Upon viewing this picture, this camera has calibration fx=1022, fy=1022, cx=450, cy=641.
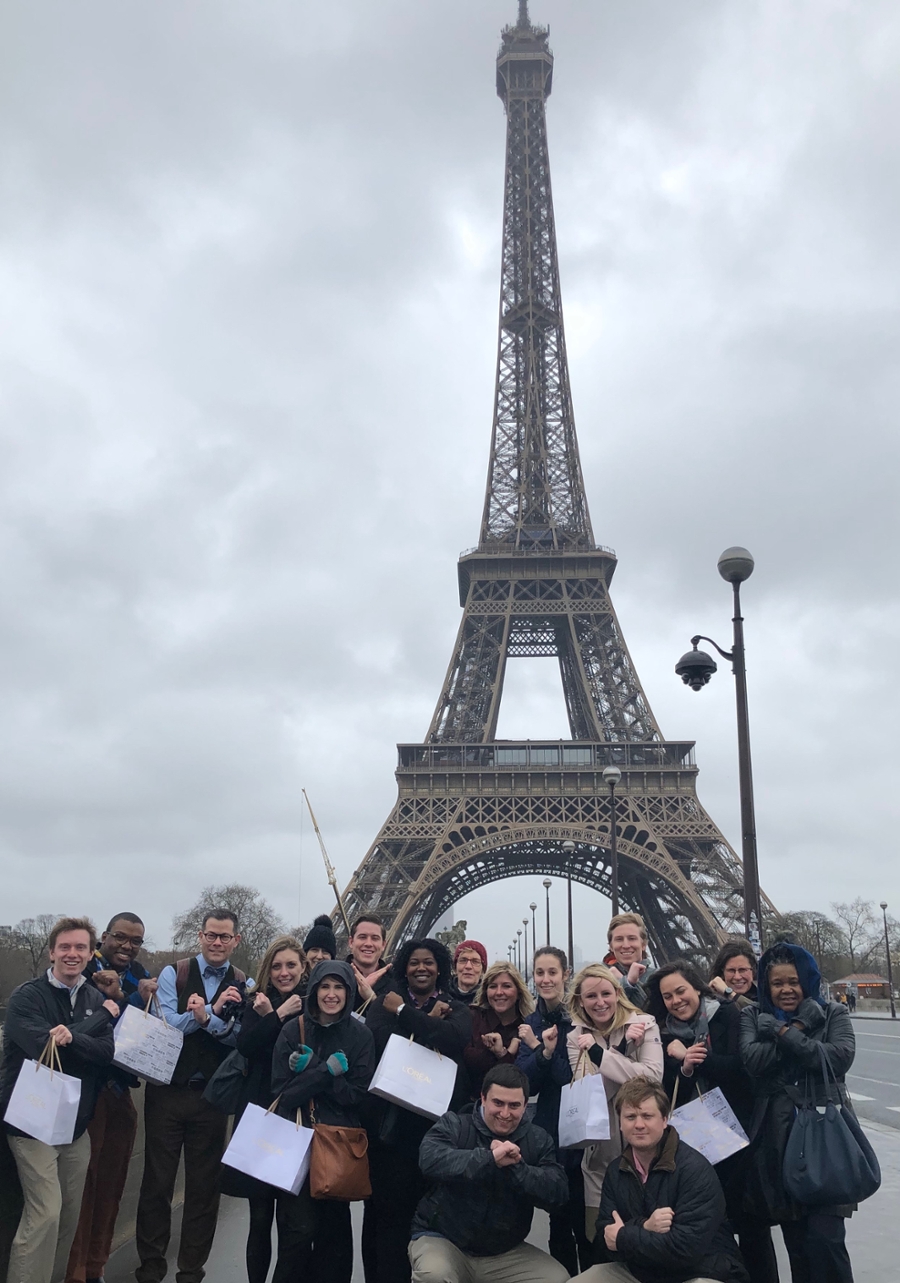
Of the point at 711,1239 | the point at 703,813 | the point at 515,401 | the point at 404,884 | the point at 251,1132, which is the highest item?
the point at 515,401

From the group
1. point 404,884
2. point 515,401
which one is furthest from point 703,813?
point 515,401

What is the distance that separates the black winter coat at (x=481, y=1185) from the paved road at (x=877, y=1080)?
29.8 ft

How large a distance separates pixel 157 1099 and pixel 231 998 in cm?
81

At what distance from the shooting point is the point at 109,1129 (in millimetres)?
6613

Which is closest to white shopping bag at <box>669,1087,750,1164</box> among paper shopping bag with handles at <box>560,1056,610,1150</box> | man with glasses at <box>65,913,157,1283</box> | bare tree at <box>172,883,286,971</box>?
paper shopping bag with handles at <box>560,1056,610,1150</box>

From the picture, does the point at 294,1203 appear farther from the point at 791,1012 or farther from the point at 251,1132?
the point at 791,1012

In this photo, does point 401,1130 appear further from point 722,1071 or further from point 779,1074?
point 779,1074

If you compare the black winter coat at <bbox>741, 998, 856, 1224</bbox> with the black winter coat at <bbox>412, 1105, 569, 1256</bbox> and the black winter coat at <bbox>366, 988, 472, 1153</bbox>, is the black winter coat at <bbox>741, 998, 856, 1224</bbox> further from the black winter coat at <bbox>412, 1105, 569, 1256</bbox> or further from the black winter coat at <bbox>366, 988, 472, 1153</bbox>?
the black winter coat at <bbox>366, 988, 472, 1153</bbox>

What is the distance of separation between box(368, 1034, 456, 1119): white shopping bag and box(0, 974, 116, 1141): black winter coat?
168cm

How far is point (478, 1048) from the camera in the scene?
583 cm

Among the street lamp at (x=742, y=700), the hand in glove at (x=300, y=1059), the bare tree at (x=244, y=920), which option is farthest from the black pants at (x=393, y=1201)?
the bare tree at (x=244, y=920)

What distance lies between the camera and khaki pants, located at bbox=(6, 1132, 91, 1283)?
5367 millimetres

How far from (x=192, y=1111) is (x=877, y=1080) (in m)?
14.7

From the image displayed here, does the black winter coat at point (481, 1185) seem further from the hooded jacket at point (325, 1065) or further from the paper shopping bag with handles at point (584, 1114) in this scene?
the hooded jacket at point (325, 1065)
